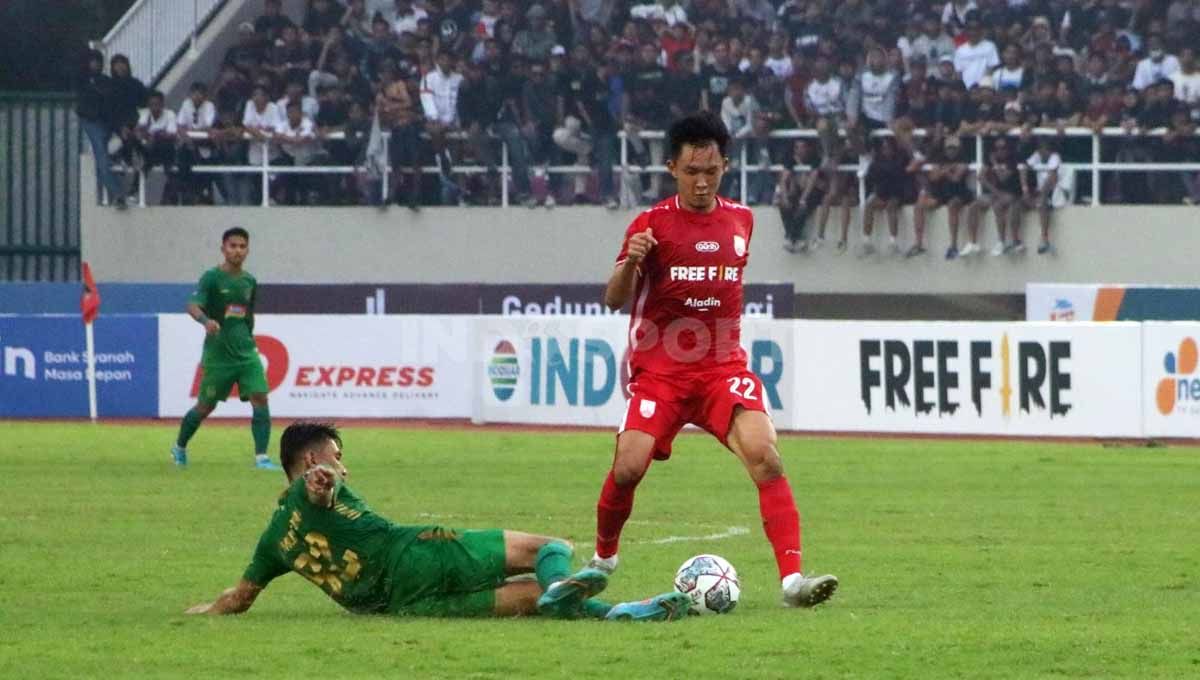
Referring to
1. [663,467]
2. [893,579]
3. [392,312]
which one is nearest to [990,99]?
[392,312]

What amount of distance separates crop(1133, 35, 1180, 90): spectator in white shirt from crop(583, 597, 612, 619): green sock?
22781 millimetres

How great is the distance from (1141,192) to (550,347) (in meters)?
9.71

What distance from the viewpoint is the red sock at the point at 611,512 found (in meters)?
9.59

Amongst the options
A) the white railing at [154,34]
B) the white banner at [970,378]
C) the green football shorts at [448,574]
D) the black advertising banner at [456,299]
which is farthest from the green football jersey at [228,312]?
the white railing at [154,34]

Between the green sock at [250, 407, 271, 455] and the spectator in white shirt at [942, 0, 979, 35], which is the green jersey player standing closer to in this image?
the green sock at [250, 407, 271, 455]

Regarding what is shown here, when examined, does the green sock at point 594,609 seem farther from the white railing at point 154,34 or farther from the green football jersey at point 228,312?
the white railing at point 154,34

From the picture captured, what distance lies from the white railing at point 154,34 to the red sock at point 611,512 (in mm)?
26006

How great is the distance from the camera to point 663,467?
65.8 feet

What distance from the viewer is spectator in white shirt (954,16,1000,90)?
30594 mm

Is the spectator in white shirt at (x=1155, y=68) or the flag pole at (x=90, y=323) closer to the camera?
the flag pole at (x=90, y=323)

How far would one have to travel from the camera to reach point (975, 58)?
1208 inches

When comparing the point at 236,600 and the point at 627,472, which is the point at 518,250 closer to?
the point at 627,472

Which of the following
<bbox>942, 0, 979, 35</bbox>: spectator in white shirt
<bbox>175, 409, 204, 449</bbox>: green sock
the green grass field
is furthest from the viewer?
<bbox>942, 0, 979, 35</bbox>: spectator in white shirt

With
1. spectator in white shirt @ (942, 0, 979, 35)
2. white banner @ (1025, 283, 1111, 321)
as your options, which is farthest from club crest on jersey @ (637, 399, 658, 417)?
spectator in white shirt @ (942, 0, 979, 35)
